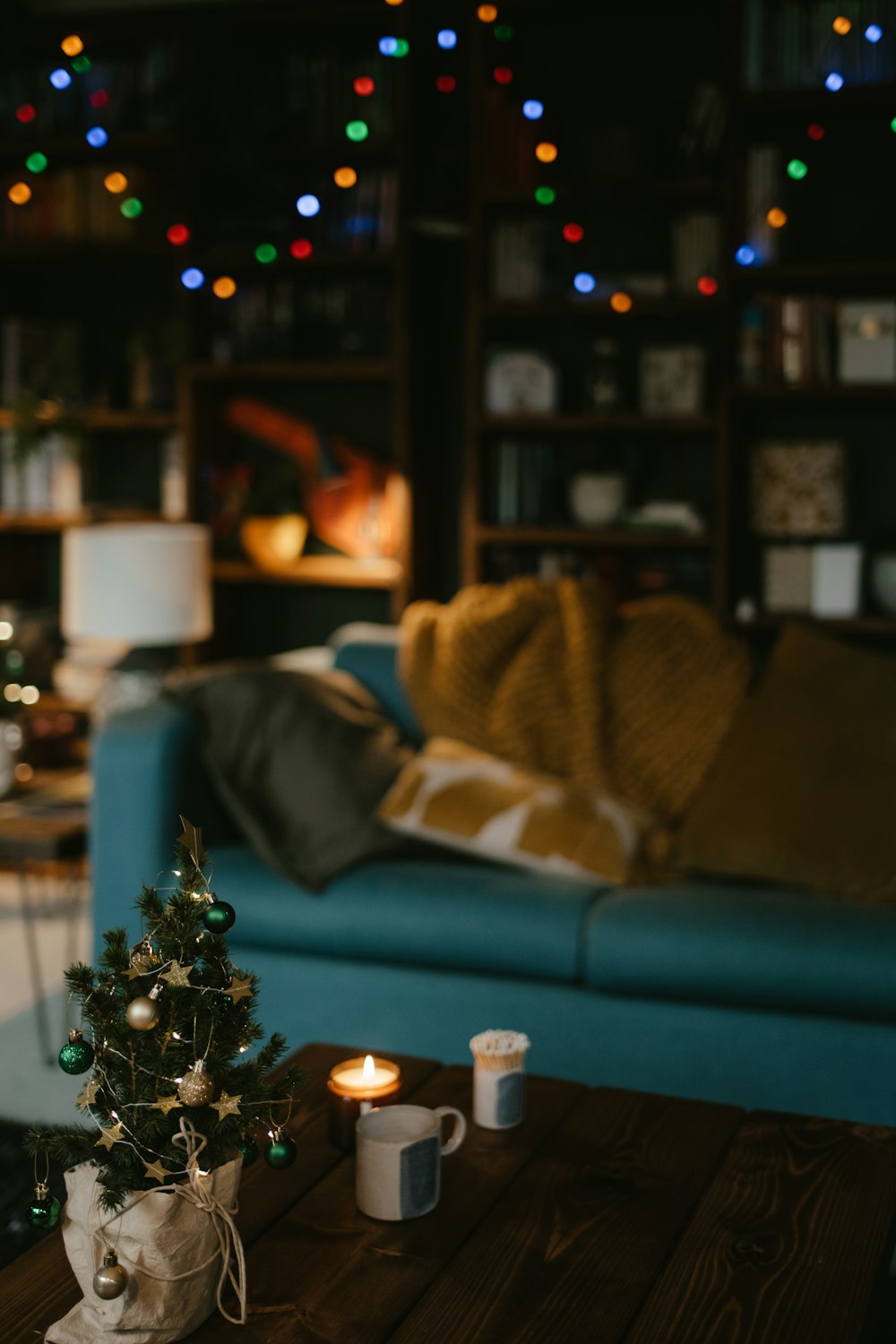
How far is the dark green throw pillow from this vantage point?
249 cm

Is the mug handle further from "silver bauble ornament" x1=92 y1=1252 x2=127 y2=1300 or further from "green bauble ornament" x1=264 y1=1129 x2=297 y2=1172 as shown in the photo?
"silver bauble ornament" x1=92 y1=1252 x2=127 y2=1300

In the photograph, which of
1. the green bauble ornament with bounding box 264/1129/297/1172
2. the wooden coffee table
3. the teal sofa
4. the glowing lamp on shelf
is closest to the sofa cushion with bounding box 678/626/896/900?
the teal sofa

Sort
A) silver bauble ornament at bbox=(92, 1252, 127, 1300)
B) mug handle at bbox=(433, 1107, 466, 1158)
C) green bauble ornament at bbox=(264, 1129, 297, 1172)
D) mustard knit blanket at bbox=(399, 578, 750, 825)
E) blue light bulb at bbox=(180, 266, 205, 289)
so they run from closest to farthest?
silver bauble ornament at bbox=(92, 1252, 127, 1300) < green bauble ornament at bbox=(264, 1129, 297, 1172) < mug handle at bbox=(433, 1107, 466, 1158) < mustard knit blanket at bbox=(399, 578, 750, 825) < blue light bulb at bbox=(180, 266, 205, 289)

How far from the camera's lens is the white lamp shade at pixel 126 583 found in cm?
300

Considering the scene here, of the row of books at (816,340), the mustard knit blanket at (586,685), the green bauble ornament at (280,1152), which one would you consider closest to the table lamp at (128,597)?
the mustard knit blanket at (586,685)

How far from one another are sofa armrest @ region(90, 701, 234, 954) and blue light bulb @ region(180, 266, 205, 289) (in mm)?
1811

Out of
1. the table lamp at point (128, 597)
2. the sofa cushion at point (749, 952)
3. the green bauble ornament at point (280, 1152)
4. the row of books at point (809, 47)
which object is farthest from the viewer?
the row of books at point (809, 47)

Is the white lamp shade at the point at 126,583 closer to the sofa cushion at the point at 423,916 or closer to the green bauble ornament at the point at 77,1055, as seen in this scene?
the sofa cushion at the point at 423,916

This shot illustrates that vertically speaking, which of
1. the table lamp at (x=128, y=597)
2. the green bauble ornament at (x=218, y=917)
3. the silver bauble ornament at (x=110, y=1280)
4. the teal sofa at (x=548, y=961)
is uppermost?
the table lamp at (x=128, y=597)

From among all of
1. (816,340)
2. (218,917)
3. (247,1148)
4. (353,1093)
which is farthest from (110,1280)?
(816,340)

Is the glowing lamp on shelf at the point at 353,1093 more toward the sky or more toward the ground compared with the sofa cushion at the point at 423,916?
more toward the sky

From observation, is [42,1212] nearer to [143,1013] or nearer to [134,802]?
[143,1013]

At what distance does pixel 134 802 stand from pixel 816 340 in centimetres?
212

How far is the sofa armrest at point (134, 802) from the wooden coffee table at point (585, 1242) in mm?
1009
